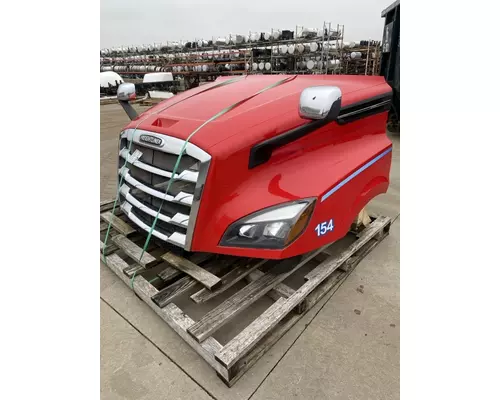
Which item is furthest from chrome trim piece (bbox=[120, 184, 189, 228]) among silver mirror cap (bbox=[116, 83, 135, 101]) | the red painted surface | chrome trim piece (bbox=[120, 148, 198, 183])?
silver mirror cap (bbox=[116, 83, 135, 101])

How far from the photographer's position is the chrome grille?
1816mm

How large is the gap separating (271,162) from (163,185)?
0.72 m

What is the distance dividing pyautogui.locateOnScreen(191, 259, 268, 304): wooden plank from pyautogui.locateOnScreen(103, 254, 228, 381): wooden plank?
0.14 m

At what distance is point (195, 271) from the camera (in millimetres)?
2008

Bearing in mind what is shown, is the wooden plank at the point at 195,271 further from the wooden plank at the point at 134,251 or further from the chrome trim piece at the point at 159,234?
the chrome trim piece at the point at 159,234

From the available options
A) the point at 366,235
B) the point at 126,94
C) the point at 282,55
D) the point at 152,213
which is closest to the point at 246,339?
the point at 152,213

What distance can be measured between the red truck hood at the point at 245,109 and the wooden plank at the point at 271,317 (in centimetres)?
100

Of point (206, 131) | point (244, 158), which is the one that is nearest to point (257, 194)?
point (244, 158)

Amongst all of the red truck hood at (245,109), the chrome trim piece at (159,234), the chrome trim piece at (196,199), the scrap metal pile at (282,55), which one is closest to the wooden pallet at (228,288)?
the chrome trim piece at (159,234)

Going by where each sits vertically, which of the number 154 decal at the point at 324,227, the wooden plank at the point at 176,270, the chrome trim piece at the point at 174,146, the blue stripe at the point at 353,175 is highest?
the chrome trim piece at the point at 174,146

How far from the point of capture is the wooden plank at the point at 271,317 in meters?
1.53

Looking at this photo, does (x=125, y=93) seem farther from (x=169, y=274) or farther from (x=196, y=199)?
(x=169, y=274)

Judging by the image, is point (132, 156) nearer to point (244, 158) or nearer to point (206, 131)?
point (206, 131)

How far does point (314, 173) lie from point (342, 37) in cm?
1613
